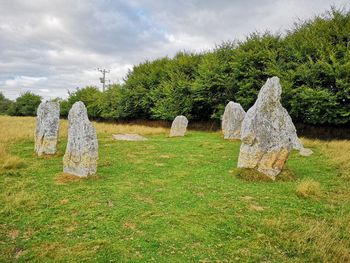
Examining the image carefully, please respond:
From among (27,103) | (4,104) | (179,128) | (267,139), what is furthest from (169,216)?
(4,104)

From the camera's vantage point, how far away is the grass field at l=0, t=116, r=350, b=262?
574 centimetres

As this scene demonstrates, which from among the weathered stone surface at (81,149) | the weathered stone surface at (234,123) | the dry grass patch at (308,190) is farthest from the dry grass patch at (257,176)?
the weathered stone surface at (234,123)

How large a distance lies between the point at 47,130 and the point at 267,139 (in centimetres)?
929

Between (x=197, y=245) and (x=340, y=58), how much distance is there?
704 inches

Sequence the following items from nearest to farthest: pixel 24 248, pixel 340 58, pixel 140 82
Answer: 1. pixel 24 248
2. pixel 340 58
3. pixel 140 82

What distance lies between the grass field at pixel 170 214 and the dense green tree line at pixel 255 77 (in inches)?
332

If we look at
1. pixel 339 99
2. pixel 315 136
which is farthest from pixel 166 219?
pixel 315 136

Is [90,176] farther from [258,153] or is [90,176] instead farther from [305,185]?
[305,185]

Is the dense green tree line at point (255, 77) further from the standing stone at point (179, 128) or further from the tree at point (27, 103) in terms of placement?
the tree at point (27, 103)

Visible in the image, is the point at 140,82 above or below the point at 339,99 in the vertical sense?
above

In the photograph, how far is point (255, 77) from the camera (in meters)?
25.2

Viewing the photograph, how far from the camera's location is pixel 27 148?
16172 millimetres

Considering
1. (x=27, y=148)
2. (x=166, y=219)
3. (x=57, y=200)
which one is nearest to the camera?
(x=166, y=219)

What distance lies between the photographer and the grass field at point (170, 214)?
5.74 m
